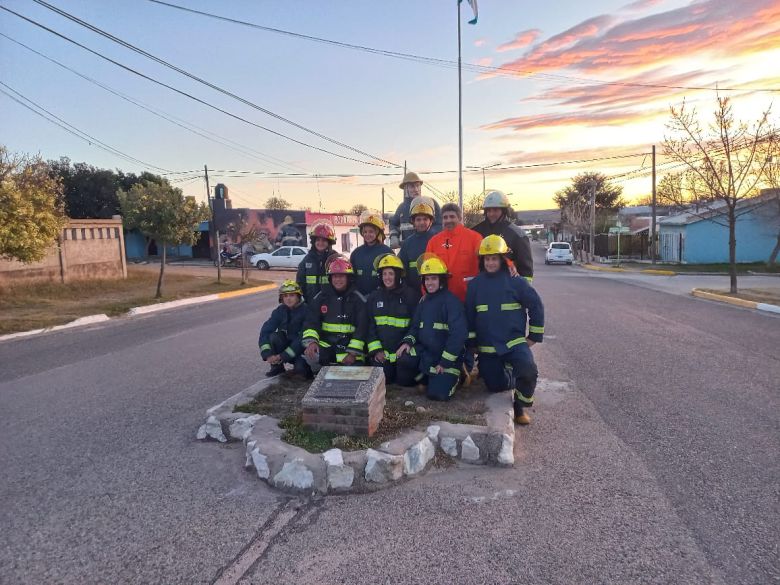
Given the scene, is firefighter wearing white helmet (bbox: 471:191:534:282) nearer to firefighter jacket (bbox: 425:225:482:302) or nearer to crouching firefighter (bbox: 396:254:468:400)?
firefighter jacket (bbox: 425:225:482:302)

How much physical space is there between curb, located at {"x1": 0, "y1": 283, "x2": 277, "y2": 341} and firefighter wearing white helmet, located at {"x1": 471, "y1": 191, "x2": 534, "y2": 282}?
34.5 feet

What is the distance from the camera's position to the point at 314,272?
21.2 ft

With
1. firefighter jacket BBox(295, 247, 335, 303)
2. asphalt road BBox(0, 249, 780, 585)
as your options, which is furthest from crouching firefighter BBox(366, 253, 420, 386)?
asphalt road BBox(0, 249, 780, 585)

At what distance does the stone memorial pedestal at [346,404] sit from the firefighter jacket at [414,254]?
5.52ft

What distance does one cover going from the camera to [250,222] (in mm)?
40375

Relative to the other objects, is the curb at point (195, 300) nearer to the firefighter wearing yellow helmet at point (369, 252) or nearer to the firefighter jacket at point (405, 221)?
the firefighter jacket at point (405, 221)

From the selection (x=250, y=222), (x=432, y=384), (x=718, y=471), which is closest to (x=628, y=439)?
(x=718, y=471)

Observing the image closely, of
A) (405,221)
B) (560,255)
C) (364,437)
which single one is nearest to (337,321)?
(364,437)

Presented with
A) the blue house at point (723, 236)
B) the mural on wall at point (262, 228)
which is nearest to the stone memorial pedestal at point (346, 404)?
the blue house at point (723, 236)

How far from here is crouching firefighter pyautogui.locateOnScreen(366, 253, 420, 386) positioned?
5727mm

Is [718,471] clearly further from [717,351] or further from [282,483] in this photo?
[717,351]

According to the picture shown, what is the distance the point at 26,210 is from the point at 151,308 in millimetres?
4135

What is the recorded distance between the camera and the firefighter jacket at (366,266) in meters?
6.18

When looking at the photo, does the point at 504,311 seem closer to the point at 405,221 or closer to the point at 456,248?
the point at 456,248
